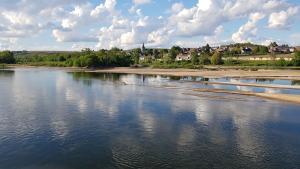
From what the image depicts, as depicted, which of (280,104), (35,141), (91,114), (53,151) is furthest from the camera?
(280,104)

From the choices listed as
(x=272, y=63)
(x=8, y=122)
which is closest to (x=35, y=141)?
(x=8, y=122)

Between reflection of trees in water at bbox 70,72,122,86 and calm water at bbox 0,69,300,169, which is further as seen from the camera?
reflection of trees in water at bbox 70,72,122,86

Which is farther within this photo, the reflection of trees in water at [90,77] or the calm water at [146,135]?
the reflection of trees in water at [90,77]

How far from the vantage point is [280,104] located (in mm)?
42750

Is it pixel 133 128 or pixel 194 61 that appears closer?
pixel 133 128

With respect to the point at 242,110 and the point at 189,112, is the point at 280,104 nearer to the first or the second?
the point at 242,110

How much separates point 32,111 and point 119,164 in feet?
58.2

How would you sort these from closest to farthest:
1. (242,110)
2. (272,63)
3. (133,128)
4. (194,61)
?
1. (133,128)
2. (242,110)
3. (272,63)
4. (194,61)

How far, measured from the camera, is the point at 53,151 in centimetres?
2192

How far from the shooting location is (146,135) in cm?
2591

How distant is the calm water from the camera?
67.2 ft

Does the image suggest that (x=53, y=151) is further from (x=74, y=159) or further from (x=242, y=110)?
(x=242, y=110)

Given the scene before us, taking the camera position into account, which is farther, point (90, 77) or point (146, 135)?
point (90, 77)

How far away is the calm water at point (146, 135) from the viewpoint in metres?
20.5
